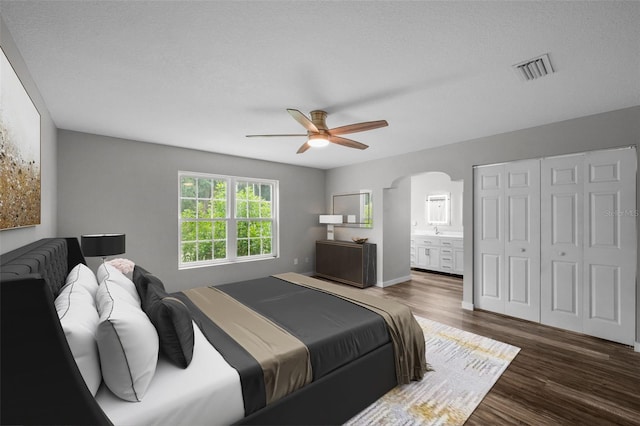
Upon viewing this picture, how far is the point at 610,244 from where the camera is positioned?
300 cm

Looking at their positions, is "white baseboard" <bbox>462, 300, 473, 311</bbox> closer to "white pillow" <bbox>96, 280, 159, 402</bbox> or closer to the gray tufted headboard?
"white pillow" <bbox>96, 280, 159, 402</bbox>

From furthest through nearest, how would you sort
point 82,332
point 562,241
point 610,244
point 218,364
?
point 562,241
point 610,244
point 218,364
point 82,332

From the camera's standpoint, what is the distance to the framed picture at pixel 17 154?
1.46m

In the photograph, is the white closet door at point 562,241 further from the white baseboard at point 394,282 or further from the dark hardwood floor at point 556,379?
the white baseboard at point 394,282

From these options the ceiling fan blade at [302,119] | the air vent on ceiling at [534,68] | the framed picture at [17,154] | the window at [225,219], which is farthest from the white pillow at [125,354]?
the window at [225,219]

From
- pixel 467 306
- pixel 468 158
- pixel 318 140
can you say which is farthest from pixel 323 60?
pixel 467 306

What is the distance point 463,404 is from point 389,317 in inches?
30.8

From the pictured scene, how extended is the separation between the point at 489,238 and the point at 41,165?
5190mm

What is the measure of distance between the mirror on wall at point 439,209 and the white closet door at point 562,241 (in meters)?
3.29

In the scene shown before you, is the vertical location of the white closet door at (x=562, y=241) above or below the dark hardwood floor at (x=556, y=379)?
above

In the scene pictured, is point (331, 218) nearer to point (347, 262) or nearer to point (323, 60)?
point (347, 262)

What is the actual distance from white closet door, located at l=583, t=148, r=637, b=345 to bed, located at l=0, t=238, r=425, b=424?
92.4 inches

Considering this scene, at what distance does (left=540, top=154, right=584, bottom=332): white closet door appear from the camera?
10.5 feet

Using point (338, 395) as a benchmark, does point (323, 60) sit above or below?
above
